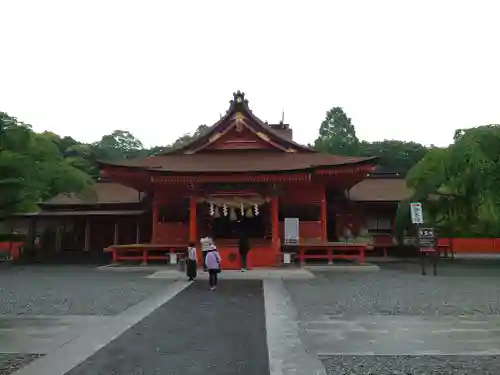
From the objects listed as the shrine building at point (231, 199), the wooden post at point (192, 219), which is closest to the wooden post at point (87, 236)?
the shrine building at point (231, 199)

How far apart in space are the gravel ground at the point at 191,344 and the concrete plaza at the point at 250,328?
0.05 ft

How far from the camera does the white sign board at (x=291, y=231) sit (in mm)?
21234

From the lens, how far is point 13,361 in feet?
19.9

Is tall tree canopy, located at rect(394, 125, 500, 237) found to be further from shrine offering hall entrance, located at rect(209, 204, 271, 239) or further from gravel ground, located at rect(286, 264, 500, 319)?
shrine offering hall entrance, located at rect(209, 204, 271, 239)

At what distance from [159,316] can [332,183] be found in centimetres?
1688

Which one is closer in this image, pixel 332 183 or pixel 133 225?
pixel 332 183

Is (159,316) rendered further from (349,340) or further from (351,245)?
(351,245)

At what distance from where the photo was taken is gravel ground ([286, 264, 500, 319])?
1022 cm

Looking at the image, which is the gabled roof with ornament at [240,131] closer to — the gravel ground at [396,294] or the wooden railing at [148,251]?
the wooden railing at [148,251]

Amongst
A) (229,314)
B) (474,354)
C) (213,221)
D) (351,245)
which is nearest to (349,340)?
(474,354)

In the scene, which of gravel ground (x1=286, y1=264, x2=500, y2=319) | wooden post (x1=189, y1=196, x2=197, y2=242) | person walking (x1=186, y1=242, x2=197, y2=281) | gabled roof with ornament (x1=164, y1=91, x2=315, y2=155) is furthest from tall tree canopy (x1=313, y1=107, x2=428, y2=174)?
person walking (x1=186, y1=242, x2=197, y2=281)

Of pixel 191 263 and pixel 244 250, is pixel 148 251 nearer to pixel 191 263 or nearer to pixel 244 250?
pixel 244 250

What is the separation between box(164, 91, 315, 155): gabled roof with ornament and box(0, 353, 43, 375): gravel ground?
810 inches

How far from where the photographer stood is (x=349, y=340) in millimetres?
7336
